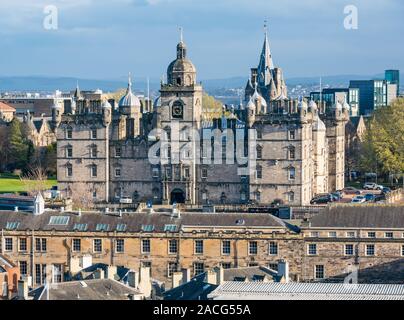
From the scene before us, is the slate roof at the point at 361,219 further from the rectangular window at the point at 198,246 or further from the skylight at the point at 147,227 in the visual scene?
the skylight at the point at 147,227

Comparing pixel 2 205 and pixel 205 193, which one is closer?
pixel 2 205

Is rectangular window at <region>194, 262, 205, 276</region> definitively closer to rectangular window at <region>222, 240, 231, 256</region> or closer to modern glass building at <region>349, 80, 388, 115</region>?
rectangular window at <region>222, 240, 231, 256</region>

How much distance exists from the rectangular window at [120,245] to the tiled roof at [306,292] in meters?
21.9

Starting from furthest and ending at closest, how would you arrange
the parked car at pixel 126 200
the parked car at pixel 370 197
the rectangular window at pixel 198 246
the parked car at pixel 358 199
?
1. the parked car at pixel 126 200
2. the parked car at pixel 370 197
3. the parked car at pixel 358 199
4. the rectangular window at pixel 198 246

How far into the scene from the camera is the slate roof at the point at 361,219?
6525 cm

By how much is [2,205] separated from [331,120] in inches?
1399

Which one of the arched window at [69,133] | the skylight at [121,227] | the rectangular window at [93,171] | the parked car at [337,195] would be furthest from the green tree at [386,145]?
the skylight at [121,227]

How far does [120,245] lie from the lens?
65688 mm

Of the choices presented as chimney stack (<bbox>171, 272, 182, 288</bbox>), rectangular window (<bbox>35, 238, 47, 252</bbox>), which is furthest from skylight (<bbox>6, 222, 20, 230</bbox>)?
chimney stack (<bbox>171, 272, 182, 288</bbox>)

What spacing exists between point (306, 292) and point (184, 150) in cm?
5839

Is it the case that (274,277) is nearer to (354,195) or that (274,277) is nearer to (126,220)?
(126,220)

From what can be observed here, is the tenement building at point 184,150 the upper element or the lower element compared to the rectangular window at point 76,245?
upper

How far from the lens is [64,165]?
327ft

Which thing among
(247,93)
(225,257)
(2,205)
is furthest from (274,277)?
(247,93)
